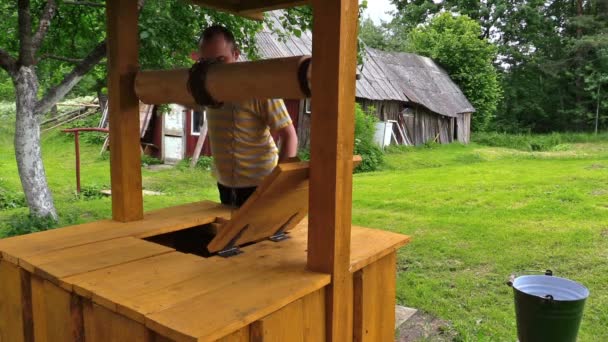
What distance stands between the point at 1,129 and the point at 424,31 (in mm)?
22402

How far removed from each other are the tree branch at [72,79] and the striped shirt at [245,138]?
3841 millimetres

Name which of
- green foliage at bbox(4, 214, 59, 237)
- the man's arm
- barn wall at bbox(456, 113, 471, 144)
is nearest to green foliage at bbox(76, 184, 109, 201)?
green foliage at bbox(4, 214, 59, 237)

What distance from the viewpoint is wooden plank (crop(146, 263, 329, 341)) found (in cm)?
145

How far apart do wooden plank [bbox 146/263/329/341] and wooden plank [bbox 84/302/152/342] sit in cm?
12

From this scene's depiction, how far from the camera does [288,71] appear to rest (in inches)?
76.7

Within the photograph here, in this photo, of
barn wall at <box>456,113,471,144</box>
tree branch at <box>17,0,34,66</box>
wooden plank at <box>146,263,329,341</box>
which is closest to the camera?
wooden plank at <box>146,263,329,341</box>

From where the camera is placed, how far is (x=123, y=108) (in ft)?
8.67

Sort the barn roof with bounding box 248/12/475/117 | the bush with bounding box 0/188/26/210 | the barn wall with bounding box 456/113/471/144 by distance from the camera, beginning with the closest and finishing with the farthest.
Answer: the bush with bounding box 0/188/26/210 → the barn roof with bounding box 248/12/475/117 → the barn wall with bounding box 456/113/471/144

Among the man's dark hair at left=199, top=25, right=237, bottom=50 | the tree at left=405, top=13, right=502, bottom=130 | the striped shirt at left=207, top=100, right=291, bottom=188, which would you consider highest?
the tree at left=405, top=13, right=502, bottom=130

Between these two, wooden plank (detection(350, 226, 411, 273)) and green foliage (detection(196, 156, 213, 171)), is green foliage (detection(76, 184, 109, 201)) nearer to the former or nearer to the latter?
green foliage (detection(196, 156, 213, 171))

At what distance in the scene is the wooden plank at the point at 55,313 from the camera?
6.14 ft

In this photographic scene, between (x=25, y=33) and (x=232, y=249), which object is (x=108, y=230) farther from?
(x=25, y=33)

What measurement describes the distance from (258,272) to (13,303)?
1.13m

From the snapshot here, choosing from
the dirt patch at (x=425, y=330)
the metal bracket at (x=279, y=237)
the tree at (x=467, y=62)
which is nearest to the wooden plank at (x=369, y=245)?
the metal bracket at (x=279, y=237)
